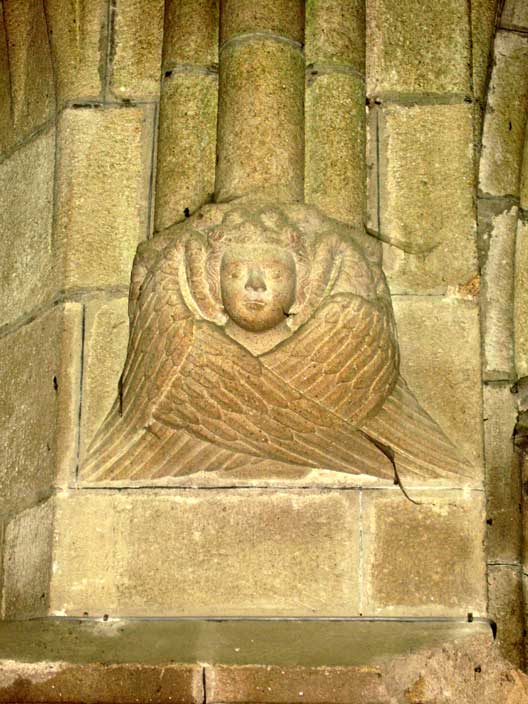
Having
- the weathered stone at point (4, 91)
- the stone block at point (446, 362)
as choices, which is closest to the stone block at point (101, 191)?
the weathered stone at point (4, 91)

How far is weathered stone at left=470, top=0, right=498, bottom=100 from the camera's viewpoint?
4391 millimetres

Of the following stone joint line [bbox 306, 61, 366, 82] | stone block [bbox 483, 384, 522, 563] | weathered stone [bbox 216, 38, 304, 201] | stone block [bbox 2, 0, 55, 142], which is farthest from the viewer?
stone block [bbox 2, 0, 55, 142]

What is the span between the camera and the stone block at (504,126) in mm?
4461

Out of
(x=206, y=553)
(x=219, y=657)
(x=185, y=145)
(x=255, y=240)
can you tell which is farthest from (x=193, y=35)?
(x=219, y=657)

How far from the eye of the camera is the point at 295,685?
3.35 m

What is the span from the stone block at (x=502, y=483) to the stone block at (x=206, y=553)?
61 centimetres

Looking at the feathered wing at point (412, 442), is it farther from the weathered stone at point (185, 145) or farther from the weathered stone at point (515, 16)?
the weathered stone at point (515, 16)

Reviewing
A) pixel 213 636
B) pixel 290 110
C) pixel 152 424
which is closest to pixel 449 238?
pixel 290 110

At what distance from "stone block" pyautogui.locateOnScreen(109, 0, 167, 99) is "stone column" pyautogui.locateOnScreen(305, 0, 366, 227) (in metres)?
0.42

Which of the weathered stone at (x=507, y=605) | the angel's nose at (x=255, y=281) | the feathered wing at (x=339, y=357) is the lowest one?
the weathered stone at (x=507, y=605)

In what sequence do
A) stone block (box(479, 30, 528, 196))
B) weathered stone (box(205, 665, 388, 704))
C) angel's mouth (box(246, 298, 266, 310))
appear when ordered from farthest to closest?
stone block (box(479, 30, 528, 196)) → angel's mouth (box(246, 298, 266, 310)) → weathered stone (box(205, 665, 388, 704))

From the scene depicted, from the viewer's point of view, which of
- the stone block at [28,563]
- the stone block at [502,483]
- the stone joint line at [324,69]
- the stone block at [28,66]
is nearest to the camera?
the stone block at [28,563]

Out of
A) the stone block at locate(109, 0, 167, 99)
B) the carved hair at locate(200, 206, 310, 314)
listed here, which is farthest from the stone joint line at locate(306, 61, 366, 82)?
the carved hair at locate(200, 206, 310, 314)

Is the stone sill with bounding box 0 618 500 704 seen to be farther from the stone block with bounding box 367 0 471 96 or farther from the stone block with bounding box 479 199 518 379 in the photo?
the stone block with bounding box 367 0 471 96
